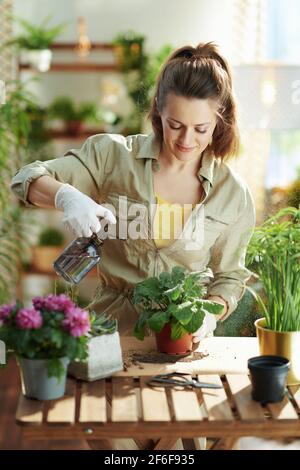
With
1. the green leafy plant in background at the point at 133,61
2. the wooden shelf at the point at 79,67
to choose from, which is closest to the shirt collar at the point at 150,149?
the green leafy plant in background at the point at 133,61

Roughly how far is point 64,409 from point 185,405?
0.83ft

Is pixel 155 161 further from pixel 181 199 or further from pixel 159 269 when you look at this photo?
pixel 159 269

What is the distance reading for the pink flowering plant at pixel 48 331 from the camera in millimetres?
1637

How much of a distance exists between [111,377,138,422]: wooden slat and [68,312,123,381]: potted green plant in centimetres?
4

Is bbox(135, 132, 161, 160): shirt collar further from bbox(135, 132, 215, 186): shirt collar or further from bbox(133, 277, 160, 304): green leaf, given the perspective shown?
bbox(133, 277, 160, 304): green leaf

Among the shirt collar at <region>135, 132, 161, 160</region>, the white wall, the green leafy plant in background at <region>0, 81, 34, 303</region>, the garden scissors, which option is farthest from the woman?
the white wall

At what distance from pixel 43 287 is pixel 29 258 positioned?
0.23 m

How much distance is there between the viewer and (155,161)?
228cm

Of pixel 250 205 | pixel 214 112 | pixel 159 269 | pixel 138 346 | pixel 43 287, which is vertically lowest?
pixel 43 287

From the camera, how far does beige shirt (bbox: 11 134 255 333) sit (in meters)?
2.25

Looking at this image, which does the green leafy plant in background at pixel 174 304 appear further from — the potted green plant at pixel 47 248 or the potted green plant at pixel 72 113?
the potted green plant at pixel 72 113

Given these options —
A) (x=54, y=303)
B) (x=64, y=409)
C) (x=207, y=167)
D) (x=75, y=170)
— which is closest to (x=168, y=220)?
(x=207, y=167)

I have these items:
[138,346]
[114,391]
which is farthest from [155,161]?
[114,391]

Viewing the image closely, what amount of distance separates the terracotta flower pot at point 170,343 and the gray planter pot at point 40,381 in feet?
1.16
